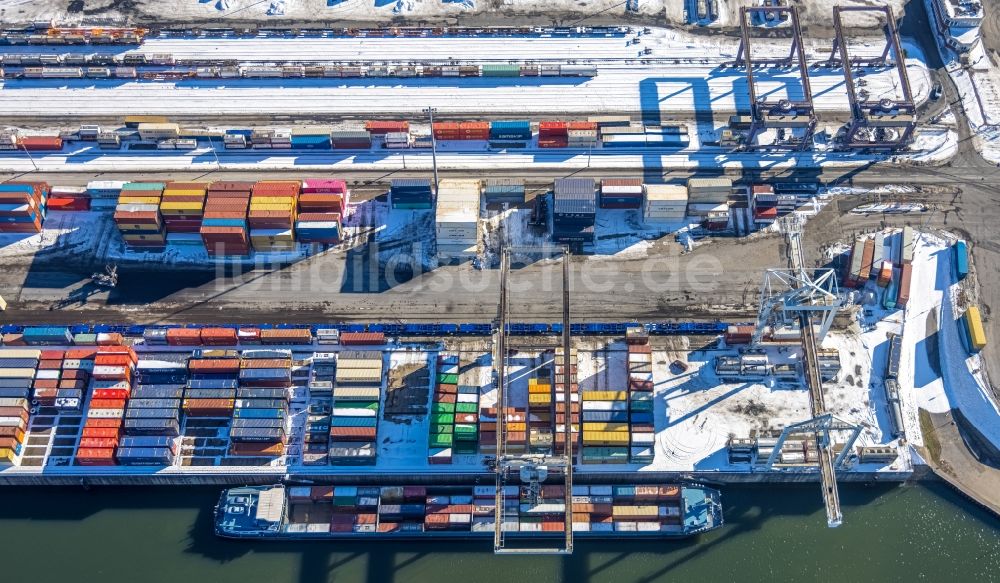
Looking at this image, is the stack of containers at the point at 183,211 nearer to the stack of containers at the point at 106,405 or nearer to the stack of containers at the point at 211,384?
the stack of containers at the point at 106,405

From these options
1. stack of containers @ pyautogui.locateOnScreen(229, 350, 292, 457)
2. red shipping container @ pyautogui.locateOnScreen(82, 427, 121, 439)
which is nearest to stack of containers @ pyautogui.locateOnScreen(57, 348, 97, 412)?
red shipping container @ pyautogui.locateOnScreen(82, 427, 121, 439)

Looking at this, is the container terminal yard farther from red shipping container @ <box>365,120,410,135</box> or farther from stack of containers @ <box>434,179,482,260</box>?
red shipping container @ <box>365,120,410,135</box>

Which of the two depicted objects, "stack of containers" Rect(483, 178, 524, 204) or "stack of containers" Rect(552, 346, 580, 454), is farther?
"stack of containers" Rect(483, 178, 524, 204)

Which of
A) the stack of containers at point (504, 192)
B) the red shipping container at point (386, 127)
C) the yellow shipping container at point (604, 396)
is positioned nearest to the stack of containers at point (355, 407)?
the yellow shipping container at point (604, 396)

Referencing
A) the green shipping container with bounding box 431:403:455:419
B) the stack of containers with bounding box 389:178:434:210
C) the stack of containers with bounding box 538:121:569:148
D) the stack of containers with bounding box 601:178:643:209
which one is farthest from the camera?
the stack of containers with bounding box 538:121:569:148

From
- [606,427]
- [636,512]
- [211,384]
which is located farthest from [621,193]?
[211,384]

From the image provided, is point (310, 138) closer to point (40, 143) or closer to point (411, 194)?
point (411, 194)

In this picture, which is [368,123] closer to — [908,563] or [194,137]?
[194,137]
